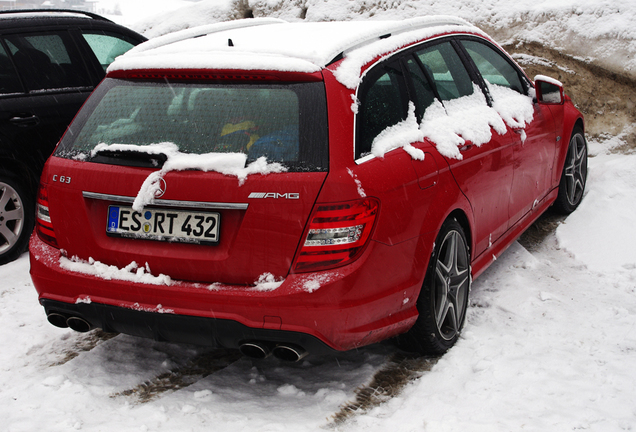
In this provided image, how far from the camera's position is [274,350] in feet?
8.91

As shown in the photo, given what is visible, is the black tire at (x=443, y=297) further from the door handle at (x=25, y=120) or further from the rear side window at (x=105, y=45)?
the rear side window at (x=105, y=45)

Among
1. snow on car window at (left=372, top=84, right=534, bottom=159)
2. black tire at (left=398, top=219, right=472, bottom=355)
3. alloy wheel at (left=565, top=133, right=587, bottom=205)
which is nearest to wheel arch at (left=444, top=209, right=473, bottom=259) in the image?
black tire at (left=398, top=219, right=472, bottom=355)

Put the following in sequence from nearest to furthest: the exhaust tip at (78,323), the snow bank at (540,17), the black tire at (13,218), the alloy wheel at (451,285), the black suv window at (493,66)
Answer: the exhaust tip at (78,323) → the alloy wheel at (451,285) → the black suv window at (493,66) → the black tire at (13,218) → the snow bank at (540,17)

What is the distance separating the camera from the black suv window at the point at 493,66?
4.32 m

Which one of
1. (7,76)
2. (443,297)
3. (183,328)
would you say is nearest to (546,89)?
(443,297)

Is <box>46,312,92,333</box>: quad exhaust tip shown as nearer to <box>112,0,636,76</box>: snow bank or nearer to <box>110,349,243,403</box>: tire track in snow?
<box>110,349,243,403</box>: tire track in snow

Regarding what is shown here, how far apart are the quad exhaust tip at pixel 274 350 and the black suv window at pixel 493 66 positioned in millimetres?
2501

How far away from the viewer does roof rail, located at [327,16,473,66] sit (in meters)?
2.98

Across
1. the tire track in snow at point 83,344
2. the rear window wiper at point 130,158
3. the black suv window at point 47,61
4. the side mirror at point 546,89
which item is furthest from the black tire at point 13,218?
the side mirror at point 546,89

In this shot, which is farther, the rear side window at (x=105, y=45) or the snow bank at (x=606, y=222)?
the rear side window at (x=105, y=45)

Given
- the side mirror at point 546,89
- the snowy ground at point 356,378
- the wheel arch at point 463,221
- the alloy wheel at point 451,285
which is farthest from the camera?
the side mirror at point 546,89

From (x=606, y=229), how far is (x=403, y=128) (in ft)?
9.33

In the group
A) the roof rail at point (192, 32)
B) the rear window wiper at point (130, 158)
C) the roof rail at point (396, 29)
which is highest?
the roof rail at point (396, 29)

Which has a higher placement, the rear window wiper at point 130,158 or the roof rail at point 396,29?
the roof rail at point 396,29
